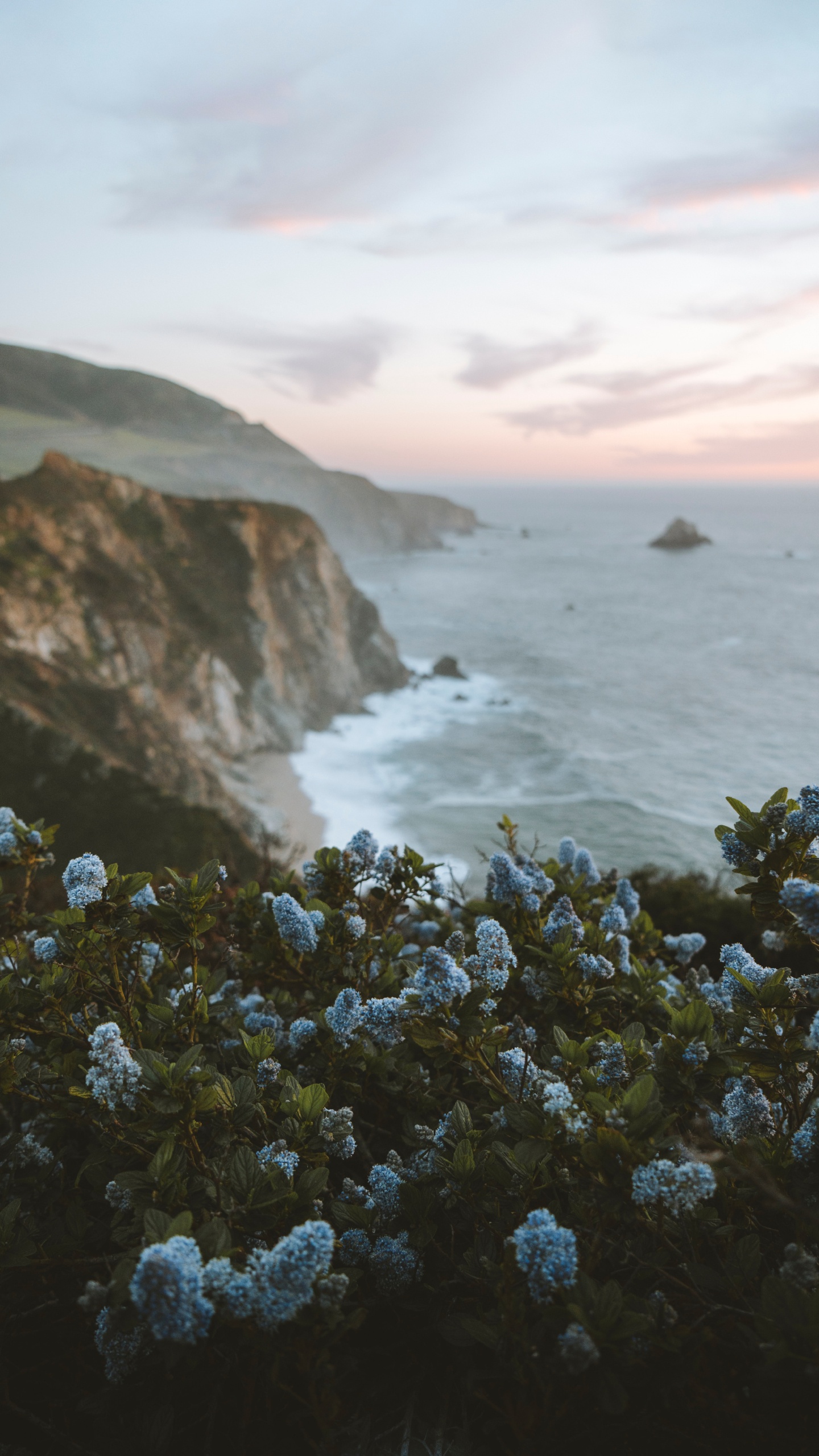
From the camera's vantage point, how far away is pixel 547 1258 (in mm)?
1579

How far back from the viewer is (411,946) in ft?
12.2

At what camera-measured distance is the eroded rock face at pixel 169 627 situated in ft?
93.6

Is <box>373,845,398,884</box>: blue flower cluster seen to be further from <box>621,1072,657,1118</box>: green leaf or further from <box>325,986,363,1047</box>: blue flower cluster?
<box>621,1072,657,1118</box>: green leaf

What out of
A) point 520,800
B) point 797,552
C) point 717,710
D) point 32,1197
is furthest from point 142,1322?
point 797,552

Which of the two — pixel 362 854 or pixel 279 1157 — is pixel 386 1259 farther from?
pixel 362 854

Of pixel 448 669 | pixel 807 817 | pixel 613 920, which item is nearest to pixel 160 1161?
pixel 807 817

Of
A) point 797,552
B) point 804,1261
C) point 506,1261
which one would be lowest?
point 506,1261

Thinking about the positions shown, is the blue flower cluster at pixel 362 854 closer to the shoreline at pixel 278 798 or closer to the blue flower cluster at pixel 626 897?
the blue flower cluster at pixel 626 897

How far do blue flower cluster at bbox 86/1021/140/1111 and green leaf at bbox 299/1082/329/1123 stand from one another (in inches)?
19.2

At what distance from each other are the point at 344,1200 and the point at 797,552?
425ft

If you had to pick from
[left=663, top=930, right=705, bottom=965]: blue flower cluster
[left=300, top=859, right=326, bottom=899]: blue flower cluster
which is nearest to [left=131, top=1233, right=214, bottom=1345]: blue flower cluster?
[left=300, top=859, right=326, bottom=899]: blue flower cluster

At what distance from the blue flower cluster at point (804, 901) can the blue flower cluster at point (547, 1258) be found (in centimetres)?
92

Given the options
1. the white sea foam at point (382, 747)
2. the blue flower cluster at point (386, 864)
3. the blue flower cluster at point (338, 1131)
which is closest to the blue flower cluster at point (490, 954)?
the blue flower cluster at point (338, 1131)

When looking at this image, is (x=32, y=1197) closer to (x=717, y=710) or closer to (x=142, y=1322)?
(x=142, y=1322)
